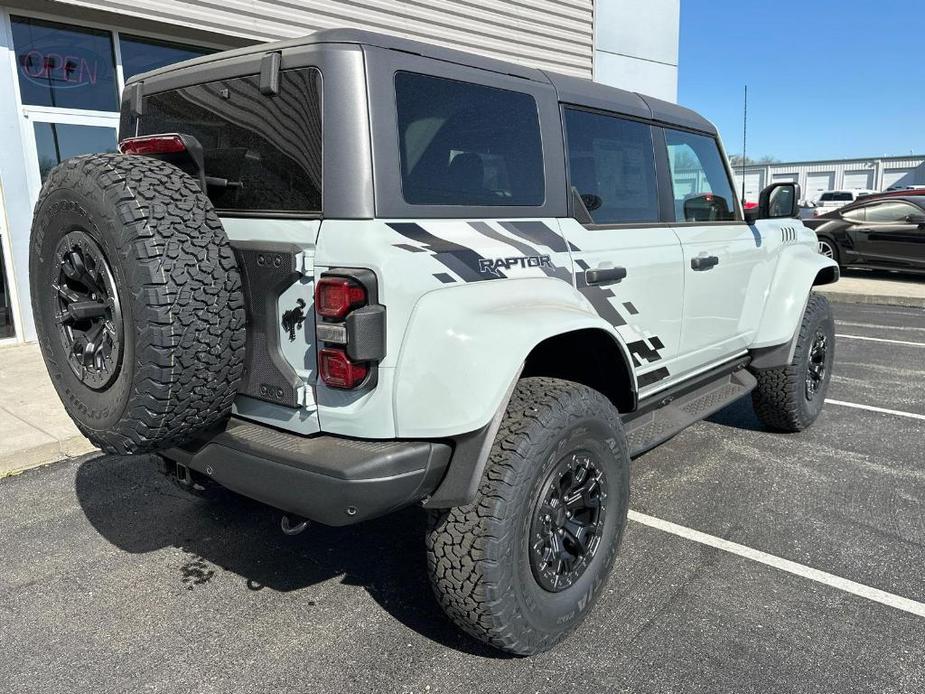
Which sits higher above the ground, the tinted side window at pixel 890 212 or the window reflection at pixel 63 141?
the window reflection at pixel 63 141

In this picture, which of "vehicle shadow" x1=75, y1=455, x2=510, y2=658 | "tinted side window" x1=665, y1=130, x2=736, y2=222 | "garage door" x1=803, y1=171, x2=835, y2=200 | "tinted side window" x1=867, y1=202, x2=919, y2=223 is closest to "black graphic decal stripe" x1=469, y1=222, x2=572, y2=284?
"tinted side window" x1=665, y1=130, x2=736, y2=222

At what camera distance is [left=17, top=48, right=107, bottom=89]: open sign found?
701cm

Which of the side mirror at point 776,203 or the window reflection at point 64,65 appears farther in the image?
the window reflection at point 64,65

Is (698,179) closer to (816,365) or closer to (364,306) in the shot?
(816,365)

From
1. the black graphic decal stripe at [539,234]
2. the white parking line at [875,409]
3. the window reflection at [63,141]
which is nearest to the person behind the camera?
the black graphic decal stripe at [539,234]

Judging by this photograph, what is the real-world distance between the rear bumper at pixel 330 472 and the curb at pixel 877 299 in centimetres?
1070

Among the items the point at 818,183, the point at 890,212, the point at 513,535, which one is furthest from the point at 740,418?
the point at 818,183

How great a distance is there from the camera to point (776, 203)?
434 cm

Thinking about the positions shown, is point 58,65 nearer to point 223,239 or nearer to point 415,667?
point 223,239

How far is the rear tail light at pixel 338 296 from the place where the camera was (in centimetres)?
212

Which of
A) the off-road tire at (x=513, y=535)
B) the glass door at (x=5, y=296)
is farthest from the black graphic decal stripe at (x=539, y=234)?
the glass door at (x=5, y=296)

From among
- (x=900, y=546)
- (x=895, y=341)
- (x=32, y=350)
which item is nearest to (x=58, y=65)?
(x=32, y=350)

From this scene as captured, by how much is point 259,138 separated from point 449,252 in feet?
2.54

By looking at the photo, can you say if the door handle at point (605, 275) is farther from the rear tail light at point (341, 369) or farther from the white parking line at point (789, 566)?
the white parking line at point (789, 566)
